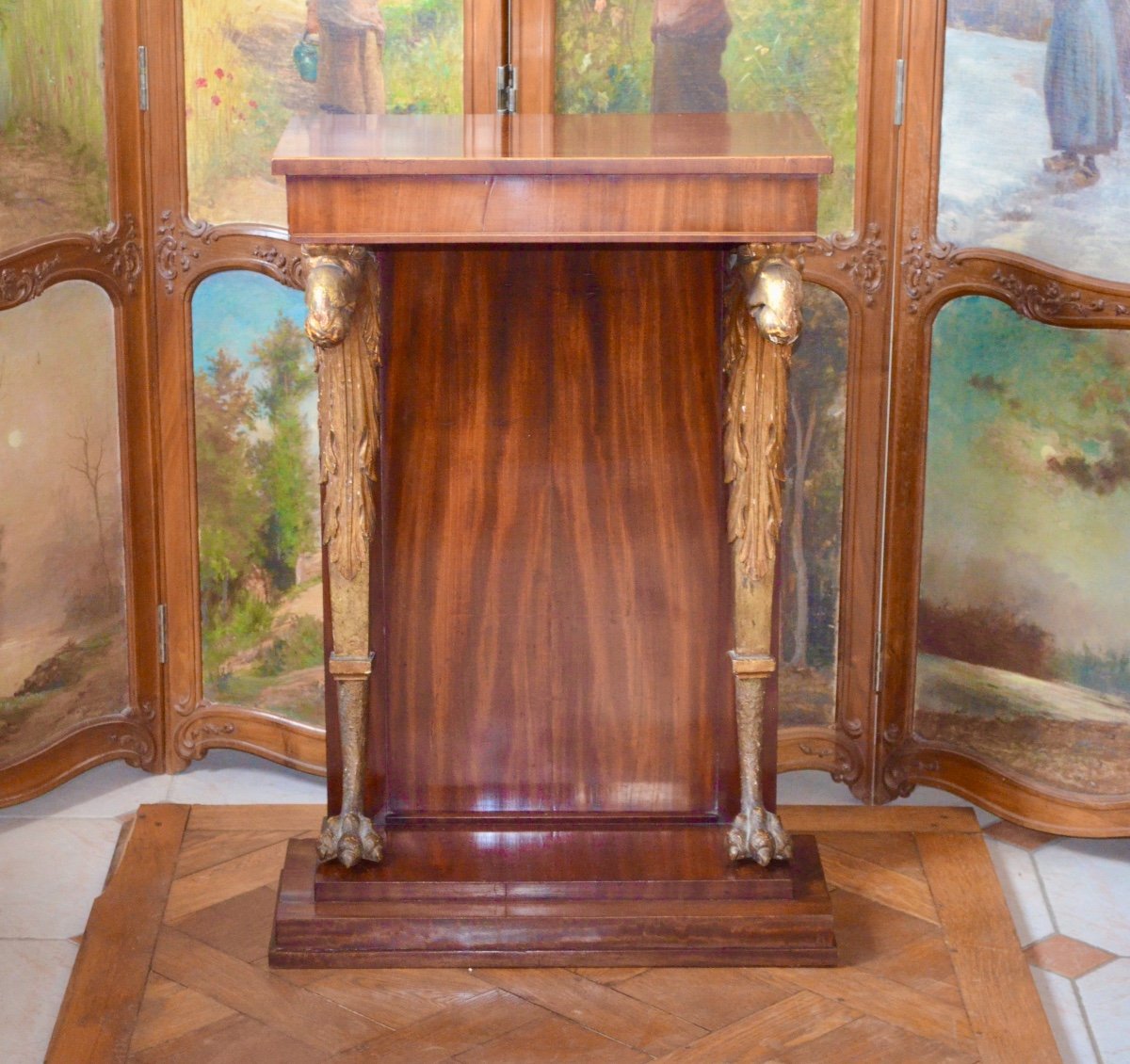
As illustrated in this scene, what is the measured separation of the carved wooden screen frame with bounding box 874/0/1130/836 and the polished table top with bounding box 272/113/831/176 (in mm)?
453

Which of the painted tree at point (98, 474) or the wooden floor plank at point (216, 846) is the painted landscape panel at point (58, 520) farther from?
the wooden floor plank at point (216, 846)

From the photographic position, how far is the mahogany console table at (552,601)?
2.74 metres

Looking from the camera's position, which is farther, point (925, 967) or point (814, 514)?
point (814, 514)

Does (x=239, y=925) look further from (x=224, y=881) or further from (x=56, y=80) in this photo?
(x=56, y=80)

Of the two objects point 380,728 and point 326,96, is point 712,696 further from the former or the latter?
point 326,96

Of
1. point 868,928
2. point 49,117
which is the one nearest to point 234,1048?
point 868,928

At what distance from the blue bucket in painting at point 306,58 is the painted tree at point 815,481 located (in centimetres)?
103

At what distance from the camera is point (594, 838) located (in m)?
2.92

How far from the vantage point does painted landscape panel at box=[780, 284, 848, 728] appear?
3379 millimetres

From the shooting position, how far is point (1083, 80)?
3129 mm

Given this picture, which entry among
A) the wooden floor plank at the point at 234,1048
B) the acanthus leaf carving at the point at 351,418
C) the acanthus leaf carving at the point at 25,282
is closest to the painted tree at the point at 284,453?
the acanthus leaf carving at the point at 25,282

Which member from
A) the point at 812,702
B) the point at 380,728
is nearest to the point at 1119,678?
the point at 812,702

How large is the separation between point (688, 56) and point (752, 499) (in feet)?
3.24

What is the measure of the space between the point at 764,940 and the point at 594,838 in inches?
12.9
